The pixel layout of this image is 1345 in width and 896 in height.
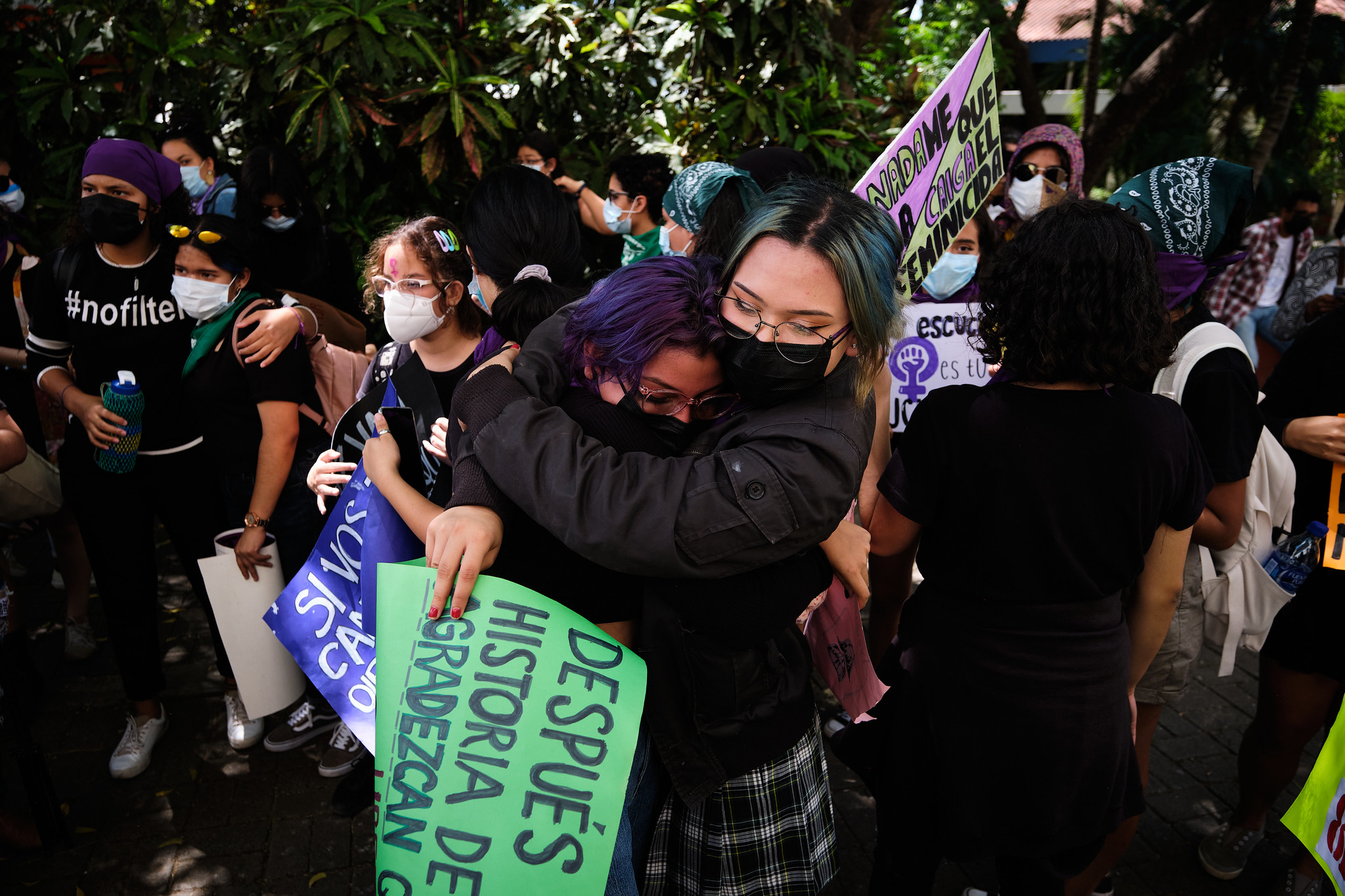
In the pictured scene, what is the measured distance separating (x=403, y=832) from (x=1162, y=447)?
165 cm

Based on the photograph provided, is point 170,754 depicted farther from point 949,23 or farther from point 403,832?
point 949,23

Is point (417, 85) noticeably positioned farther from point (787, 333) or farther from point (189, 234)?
point (787, 333)

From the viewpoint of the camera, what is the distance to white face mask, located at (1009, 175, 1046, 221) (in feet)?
13.4

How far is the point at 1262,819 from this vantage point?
2.96m

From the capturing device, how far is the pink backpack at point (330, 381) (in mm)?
3148

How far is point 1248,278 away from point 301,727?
750 cm

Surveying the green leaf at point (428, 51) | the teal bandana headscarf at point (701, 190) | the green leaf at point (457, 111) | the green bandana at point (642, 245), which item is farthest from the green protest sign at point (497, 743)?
the green leaf at point (428, 51)

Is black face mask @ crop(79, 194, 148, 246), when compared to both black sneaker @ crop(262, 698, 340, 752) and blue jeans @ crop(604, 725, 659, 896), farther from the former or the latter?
blue jeans @ crop(604, 725, 659, 896)

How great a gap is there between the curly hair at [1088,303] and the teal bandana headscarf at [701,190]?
100 cm

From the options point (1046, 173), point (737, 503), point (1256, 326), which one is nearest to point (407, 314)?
point (737, 503)

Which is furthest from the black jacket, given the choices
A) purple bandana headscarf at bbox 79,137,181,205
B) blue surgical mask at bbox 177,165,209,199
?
blue surgical mask at bbox 177,165,209,199

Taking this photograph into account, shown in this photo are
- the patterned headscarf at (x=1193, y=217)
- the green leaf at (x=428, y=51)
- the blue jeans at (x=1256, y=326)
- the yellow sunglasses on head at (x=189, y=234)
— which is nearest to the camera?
the patterned headscarf at (x=1193, y=217)

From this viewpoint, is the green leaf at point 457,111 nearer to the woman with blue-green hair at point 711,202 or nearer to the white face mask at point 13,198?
the woman with blue-green hair at point 711,202

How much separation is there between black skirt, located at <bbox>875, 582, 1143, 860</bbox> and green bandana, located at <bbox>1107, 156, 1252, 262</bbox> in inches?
40.7
